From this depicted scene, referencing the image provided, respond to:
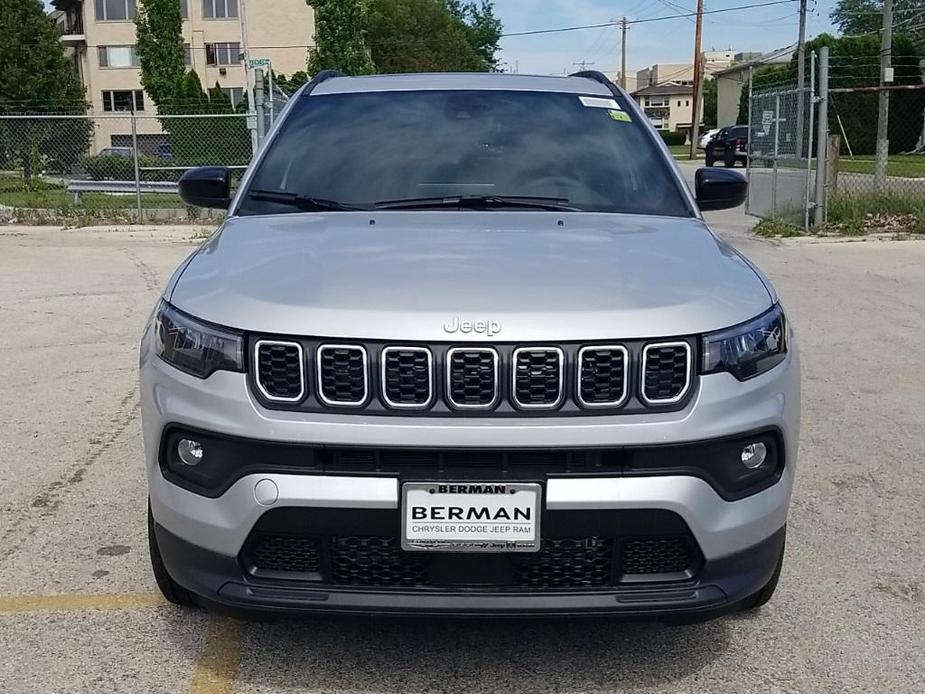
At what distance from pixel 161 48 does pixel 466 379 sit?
44616 mm

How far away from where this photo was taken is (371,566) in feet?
8.45

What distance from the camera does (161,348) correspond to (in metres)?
2.77

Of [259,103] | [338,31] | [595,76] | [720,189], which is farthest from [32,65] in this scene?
[720,189]

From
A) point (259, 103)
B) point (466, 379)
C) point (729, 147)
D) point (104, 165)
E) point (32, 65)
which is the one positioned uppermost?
point (32, 65)

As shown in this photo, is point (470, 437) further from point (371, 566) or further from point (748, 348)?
point (748, 348)

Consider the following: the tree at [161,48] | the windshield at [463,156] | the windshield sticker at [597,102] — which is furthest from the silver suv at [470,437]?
the tree at [161,48]

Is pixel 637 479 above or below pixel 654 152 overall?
below

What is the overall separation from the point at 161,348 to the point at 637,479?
1.34 m

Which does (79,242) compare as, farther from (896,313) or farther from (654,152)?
(654,152)

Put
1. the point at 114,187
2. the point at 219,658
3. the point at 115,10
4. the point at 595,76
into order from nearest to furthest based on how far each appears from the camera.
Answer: the point at 219,658
the point at 595,76
the point at 114,187
the point at 115,10

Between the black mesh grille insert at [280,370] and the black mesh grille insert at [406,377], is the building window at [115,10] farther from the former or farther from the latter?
the black mesh grille insert at [406,377]

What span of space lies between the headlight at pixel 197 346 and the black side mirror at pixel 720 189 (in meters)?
2.33

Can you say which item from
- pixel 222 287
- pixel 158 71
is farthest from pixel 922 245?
pixel 158 71

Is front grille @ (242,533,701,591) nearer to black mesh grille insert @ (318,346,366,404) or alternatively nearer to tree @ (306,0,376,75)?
black mesh grille insert @ (318,346,366,404)
